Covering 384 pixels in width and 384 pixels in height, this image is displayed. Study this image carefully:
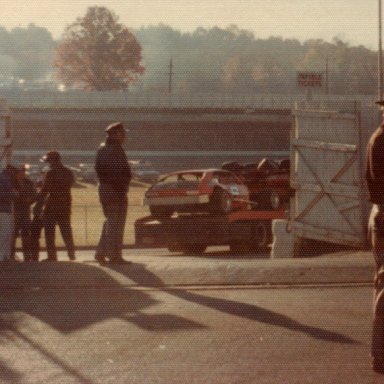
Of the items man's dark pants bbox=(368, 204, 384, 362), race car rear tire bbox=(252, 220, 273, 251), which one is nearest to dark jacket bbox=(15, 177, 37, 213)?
race car rear tire bbox=(252, 220, 273, 251)

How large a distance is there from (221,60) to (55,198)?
91.5 metres

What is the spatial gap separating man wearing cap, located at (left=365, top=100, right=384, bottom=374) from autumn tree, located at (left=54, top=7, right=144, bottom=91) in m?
95.4

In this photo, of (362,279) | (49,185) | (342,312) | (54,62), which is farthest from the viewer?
(54,62)

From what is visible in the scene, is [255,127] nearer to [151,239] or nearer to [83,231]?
[83,231]

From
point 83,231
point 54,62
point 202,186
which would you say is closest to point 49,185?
point 202,186

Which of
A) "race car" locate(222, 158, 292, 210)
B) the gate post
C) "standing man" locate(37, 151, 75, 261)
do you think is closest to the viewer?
the gate post

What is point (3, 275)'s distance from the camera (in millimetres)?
16531

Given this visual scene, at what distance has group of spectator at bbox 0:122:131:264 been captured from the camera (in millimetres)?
17484

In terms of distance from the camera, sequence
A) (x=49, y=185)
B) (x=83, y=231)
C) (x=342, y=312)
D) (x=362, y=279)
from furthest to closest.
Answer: (x=83, y=231) → (x=49, y=185) → (x=362, y=279) → (x=342, y=312)

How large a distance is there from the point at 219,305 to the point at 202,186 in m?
18.4

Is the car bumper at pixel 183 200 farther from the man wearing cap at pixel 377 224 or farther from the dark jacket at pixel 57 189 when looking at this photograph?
the man wearing cap at pixel 377 224

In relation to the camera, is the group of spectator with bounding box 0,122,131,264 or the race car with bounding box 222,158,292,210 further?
the race car with bounding box 222,158,292,210

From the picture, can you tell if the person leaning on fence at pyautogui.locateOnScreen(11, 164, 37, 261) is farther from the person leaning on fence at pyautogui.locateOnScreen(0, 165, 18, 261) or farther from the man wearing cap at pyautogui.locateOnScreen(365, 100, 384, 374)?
Result: the man wearing cap at pyautogui.locateOnScreen(365, 100, 384, 374)

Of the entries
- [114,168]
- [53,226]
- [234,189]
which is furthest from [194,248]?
[114,168]
